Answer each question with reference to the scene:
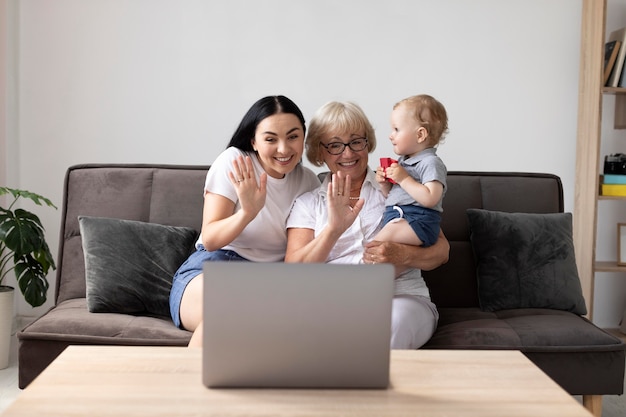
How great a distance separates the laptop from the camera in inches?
52.3

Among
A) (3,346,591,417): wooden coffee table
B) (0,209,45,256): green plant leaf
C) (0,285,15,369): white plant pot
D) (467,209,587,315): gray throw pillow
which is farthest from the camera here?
(0,285,15,369): white plant pot

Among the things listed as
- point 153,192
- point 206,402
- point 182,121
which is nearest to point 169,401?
point 206,402

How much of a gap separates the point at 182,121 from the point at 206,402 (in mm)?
2908

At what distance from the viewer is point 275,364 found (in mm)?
1360

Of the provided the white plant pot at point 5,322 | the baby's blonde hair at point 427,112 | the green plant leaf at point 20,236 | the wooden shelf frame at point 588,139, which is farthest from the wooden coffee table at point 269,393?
the wooden shelf frame at point 588,139

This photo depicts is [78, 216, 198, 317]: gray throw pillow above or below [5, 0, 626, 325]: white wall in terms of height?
below

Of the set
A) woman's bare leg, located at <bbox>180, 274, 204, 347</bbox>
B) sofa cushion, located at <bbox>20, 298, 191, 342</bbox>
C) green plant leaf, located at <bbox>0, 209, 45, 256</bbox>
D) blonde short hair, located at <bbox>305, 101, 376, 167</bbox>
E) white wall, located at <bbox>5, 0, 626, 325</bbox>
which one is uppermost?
white wall, located at <bbox>5, 0, 626, 325</bbox>

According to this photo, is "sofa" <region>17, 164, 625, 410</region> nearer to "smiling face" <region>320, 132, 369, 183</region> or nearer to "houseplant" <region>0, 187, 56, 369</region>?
"houseplant" <region>0, 187, 56, 369</region>

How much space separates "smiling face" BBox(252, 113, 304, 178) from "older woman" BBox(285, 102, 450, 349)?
92 mm

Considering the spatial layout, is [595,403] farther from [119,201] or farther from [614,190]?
[119,201]

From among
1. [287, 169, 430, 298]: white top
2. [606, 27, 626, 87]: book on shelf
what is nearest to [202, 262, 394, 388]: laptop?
[287, 169, 430, 298]: white top

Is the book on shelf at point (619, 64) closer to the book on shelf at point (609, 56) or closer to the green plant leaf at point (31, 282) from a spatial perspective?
the book on shelf at point (609, 56)

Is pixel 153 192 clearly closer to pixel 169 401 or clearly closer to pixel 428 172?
pixel 428 172

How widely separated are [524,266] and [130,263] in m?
1.44
